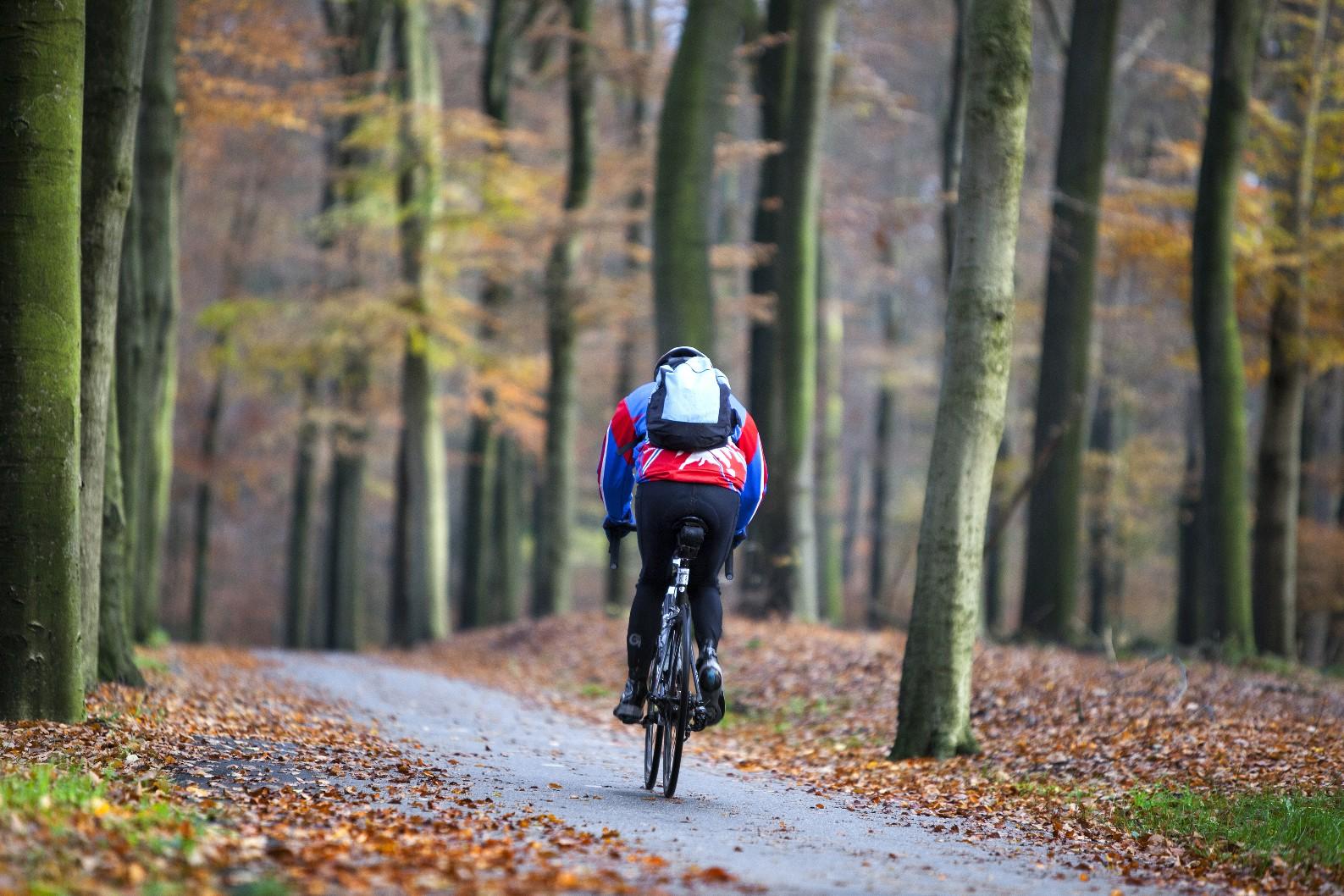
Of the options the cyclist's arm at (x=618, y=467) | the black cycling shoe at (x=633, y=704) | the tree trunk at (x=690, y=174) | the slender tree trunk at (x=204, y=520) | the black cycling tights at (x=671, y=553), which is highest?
the tree trunk at (x=690, y=174)

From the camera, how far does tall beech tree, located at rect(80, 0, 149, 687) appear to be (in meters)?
8.38

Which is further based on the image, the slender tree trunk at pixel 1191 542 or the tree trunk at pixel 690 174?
the slender tree trunk at pixel 1191 542

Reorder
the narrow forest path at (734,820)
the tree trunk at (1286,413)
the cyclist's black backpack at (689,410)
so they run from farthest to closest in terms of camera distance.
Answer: the tree trunk at (1286,413), the cyclist's black backpack at (689,410), the narrow forest path at (734,820)

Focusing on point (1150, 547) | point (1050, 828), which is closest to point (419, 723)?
point (1050, 828)

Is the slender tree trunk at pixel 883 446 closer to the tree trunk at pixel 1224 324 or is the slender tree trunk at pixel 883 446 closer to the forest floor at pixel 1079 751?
the tree trunk at pixel 1224 324

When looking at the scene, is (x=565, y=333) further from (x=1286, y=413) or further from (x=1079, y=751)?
(x=1079, y=751)

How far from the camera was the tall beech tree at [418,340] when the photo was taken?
70.5ft

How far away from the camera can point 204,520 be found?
26500 mm

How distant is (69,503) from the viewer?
7.44 m

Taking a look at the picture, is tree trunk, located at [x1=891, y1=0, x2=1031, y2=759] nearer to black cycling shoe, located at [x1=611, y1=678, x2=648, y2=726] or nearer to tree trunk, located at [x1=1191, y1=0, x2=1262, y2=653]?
black cycling shoe, located at [x1=611, y1=678, x2=648, y2=726]

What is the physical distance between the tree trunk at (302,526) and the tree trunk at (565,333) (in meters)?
5.35

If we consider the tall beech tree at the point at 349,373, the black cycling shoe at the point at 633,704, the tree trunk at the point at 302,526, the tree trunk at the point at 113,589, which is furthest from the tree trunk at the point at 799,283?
the tree trunk at the point at 302,526

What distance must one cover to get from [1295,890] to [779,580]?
11.3 metres

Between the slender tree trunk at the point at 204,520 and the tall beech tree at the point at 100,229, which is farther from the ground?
the tall beech tree at the point at 100,229
